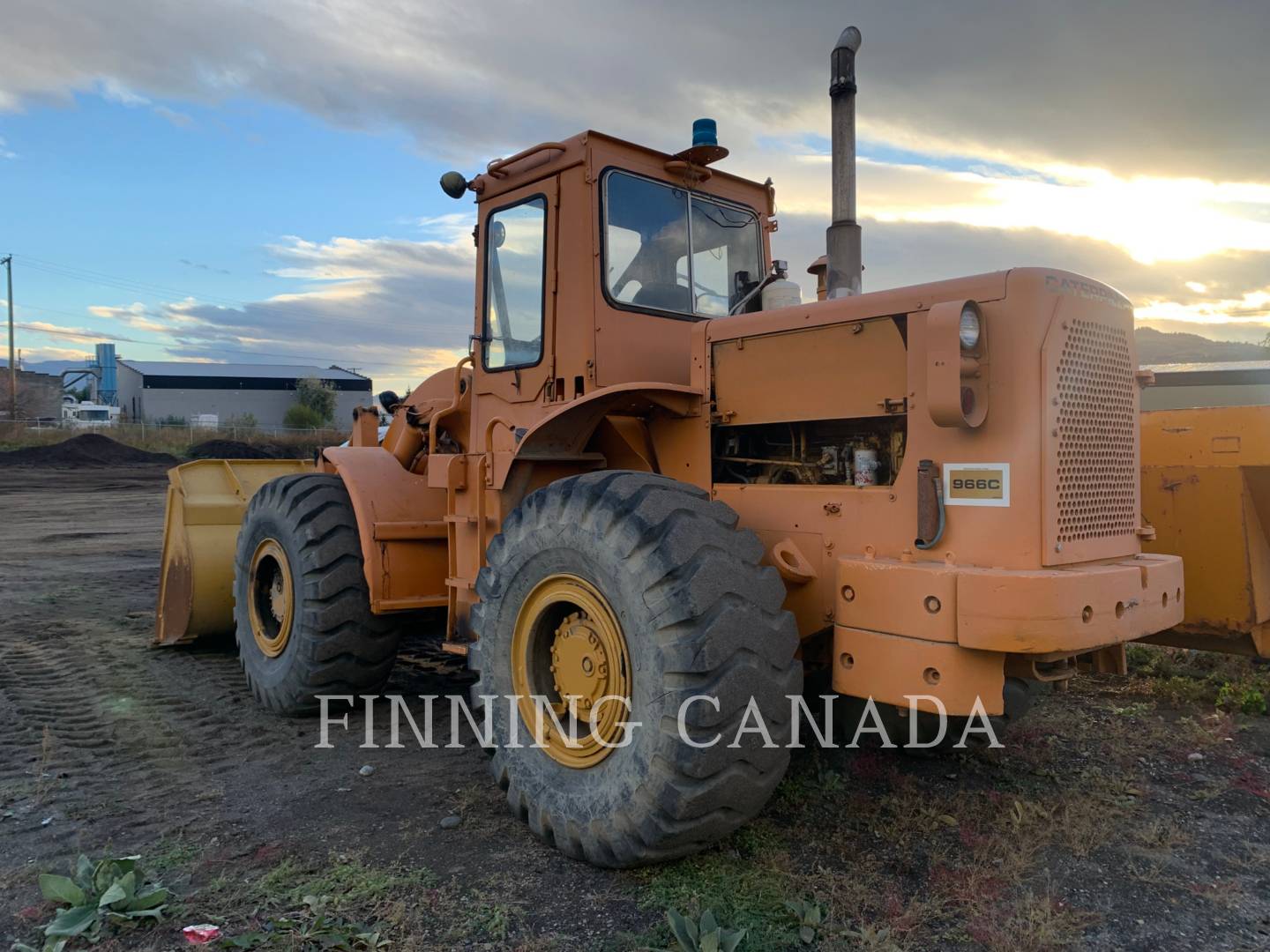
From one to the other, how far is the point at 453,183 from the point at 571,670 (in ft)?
9.51

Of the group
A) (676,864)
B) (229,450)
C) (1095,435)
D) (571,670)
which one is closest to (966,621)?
(1095,435)

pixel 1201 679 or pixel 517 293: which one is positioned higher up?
pixel 517 293

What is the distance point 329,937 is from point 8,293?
50437mm

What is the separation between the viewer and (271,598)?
6055mm

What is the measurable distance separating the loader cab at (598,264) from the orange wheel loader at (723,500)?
1 cm

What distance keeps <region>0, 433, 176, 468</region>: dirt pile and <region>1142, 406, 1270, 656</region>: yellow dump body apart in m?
31.1

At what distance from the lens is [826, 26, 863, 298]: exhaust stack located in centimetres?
443

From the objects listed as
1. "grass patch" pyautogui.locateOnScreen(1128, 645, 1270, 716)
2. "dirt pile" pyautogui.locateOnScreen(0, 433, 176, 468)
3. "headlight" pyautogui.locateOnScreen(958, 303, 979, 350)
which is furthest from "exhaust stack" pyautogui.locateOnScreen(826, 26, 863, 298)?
"dirt pile" pyautogui.locateOnScreen(0, 433, 176, 468)

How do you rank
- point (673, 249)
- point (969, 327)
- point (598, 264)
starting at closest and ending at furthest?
point (969, 327) → point (598, 264) → point (673, 249)

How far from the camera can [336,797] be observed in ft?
13.9

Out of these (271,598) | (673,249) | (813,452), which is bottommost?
(271,598)

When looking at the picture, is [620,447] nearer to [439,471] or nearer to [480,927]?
[439,471]

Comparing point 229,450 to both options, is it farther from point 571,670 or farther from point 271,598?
point 571,670

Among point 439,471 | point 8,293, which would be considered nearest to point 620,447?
point 439,471
